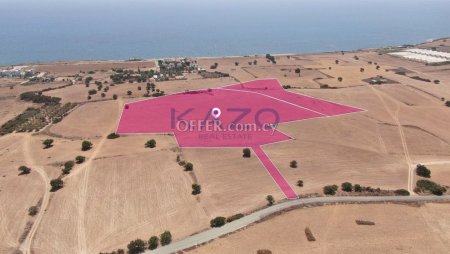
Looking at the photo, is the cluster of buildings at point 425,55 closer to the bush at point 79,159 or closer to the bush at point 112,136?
the bush at point 112,136

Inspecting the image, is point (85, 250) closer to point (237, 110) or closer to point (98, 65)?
point (237, 110)

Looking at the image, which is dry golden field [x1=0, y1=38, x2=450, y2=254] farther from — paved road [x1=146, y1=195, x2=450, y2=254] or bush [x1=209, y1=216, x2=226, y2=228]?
paved road [x1=146, y1=195, x2=450, y2=254]

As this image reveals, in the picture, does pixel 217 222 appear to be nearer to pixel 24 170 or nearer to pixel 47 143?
pixel 24 170

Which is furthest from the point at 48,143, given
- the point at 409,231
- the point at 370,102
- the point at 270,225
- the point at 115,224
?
the point at 370,102

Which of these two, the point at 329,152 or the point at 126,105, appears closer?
the point at 329,152

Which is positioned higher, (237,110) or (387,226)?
(237,110)
